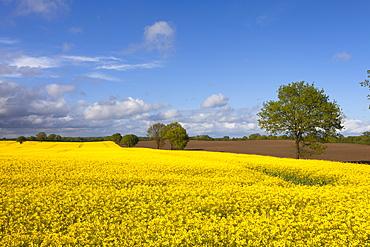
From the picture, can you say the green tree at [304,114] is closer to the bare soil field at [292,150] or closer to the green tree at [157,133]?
the bare soil field at [292,150]

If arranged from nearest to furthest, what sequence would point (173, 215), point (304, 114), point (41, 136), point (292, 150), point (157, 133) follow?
1. point (173, 215)
2. point (304, 114)
3. point (292, 150)
4. point (157, 133)
5. point (41, 136)

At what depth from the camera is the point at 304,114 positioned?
123ft

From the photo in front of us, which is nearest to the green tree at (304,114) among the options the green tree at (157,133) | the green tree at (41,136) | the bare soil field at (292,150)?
the bare soil field at (292,150)

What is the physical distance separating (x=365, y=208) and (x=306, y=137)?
3055 centimetres

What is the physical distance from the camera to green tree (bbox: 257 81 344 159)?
37.2 metres

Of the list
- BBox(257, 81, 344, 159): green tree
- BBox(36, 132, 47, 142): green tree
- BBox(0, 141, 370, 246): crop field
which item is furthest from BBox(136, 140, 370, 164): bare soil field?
BBox(36, 132, 47, 142): green tree

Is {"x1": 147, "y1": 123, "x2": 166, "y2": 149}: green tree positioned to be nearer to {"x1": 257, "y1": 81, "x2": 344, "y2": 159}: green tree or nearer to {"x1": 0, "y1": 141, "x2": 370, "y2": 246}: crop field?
{"x1": 257, "y1": 81, "x2": 344, "y2": 159}: green tree

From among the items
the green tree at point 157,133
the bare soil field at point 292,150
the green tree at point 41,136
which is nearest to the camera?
the bare soil field at point 292,150

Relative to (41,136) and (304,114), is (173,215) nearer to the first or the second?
(304,114)

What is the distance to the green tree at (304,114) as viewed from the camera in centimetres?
3719

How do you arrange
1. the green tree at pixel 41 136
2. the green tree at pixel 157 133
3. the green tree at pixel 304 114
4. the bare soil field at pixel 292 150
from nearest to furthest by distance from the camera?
the green tree at pixel 304 114 < the bare soil field at pixel 292 150 < the green tree at pixel 157 133 < the green tree at pixel 41 136

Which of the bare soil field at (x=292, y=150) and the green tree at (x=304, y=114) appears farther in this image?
the bare soil field at (x=292, y=150)

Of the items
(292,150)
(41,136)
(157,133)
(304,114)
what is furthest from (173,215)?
(41,136)

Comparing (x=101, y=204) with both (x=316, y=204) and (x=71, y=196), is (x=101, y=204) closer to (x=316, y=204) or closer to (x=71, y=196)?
(x=71, y=196)
